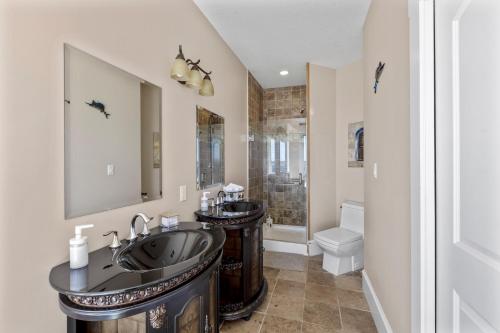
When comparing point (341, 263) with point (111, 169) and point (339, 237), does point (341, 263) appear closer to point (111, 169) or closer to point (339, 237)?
point (339, 237)

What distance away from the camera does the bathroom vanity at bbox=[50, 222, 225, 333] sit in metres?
0.71

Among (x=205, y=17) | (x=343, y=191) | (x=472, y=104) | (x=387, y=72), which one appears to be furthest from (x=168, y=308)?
(x=343, y=191)

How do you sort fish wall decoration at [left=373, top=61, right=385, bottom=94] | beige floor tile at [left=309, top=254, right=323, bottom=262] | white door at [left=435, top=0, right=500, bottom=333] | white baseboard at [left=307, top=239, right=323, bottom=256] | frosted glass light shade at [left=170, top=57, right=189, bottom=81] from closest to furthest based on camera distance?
1. white door at [left=435, top=0, right=500, bottom=333]
2. frosted glass light shade at [left=170, top=57, right=189, bottom=81]
3. fish wall decoration at [left=373, top=61, right=385, bottom=94]
4. beige floor tile at [left=309, top=254, right=323, bottom=262]
5. white baseboard at [left=307, top=239, right=323, bottom=256]

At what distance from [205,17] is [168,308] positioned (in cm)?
230

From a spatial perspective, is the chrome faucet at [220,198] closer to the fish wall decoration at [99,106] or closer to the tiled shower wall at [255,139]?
the tiled shower wall at [255,139]

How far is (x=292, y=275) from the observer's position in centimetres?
248

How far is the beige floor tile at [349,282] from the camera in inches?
88.1


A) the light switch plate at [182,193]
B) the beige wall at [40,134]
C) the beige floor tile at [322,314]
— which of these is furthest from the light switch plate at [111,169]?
the beige floor tile at [322,314]

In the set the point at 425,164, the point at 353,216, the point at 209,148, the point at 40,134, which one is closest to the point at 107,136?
the point at 40,134

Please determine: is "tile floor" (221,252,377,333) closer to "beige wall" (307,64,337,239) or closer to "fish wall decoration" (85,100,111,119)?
"beige wall" (307,64,337,239)

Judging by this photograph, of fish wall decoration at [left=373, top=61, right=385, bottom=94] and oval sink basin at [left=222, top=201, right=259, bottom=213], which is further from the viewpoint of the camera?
oval sink basin at [left=222, top=201, right=259, bottom=213]

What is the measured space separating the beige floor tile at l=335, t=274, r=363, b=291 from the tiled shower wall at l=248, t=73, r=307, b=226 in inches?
50.6

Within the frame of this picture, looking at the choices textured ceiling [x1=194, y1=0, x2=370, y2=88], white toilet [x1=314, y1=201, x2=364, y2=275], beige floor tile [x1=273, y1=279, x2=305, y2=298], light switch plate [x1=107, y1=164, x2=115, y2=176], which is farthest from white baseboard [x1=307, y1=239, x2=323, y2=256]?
light switch plate [x1=107, y1=164, x2=115, y2=176]

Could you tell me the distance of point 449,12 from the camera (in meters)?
0.89
